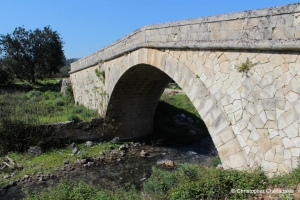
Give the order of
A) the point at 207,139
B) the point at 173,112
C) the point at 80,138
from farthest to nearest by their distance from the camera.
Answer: the point at 173,112 < the point at 207,139 < the point at 80,138

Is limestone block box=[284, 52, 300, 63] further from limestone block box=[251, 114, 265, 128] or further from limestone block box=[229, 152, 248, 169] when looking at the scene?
limestone block box=[229, 152, 248, 169]

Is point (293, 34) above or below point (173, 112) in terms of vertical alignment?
above

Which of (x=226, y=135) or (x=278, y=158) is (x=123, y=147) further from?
(x=278, y=158)

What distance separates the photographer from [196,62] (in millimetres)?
6410

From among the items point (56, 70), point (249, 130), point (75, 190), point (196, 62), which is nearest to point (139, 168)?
point (75, 190)

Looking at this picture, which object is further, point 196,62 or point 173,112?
point 173,112

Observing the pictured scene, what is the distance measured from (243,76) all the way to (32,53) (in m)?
27.5

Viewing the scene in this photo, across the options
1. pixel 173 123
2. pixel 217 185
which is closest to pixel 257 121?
pixel 217 185

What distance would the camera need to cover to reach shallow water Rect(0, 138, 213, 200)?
920cm

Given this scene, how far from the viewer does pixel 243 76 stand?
5.16 meters

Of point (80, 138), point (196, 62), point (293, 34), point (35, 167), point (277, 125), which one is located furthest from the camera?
point (80, 138)

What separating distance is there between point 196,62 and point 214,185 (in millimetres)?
3004

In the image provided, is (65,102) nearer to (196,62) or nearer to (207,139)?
(207,139)

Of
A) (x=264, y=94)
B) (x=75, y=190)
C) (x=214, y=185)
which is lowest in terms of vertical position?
(x=75, y=190)
